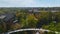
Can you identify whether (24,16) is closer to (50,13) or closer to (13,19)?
(13,19)

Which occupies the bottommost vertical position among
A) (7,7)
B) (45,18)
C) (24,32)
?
(24,32)

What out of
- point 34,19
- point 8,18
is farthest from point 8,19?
point 34,19

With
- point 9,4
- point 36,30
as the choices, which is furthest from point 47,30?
point 9,4

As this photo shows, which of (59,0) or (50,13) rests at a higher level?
(59,0)

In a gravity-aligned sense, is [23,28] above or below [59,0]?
below

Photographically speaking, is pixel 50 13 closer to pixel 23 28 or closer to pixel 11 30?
pixel 23 28

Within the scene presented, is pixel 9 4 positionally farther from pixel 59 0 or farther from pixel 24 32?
pixel 59 0

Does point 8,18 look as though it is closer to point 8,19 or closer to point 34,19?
point 8,19

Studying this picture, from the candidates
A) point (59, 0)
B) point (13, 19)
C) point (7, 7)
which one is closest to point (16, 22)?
point (13, 19)

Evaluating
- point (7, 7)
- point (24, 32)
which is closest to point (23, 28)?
point (24, 32)
